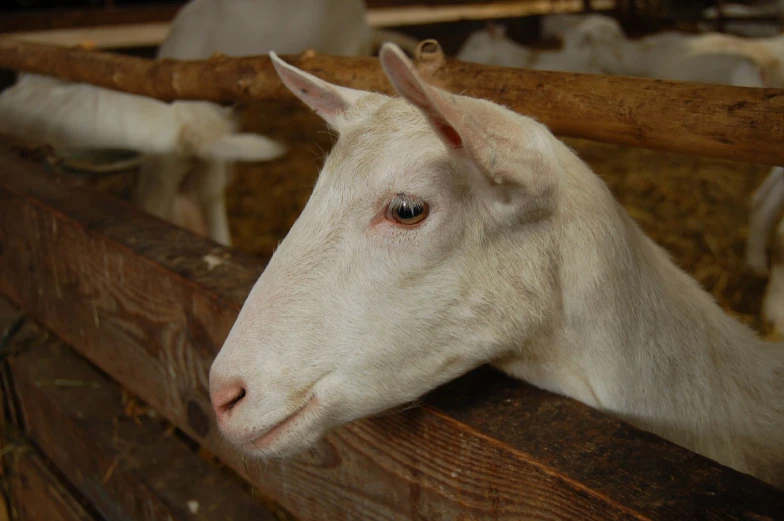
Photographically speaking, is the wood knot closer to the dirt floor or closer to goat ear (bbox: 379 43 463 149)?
goat ear (bbox: 379 43 463 149)

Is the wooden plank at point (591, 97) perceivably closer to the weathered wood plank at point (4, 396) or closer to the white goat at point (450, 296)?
the white goat at point (450, 296)

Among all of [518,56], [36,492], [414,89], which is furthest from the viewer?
[518,56]

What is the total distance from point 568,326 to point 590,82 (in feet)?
1.83

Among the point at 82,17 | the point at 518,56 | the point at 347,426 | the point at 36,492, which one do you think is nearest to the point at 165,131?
the point at 36,492

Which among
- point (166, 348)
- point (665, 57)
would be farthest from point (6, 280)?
point (665, 57)

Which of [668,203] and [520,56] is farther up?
[520,56]

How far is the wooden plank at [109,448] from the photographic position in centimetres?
186

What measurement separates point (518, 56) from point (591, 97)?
243 inches

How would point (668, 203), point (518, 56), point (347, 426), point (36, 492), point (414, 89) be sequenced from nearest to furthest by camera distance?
point (414, 89) < point (347, 426) < point (36, 492) < point (668, 203) < point (518, 56)

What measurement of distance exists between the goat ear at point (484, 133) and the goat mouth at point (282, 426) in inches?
20.0

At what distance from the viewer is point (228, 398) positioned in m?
1.24

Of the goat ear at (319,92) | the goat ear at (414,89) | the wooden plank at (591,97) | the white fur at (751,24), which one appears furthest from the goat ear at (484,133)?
the white fur at (751,24)

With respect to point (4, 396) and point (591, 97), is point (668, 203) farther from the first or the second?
point (4, 396)

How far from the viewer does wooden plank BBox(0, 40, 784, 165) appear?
1.30m
